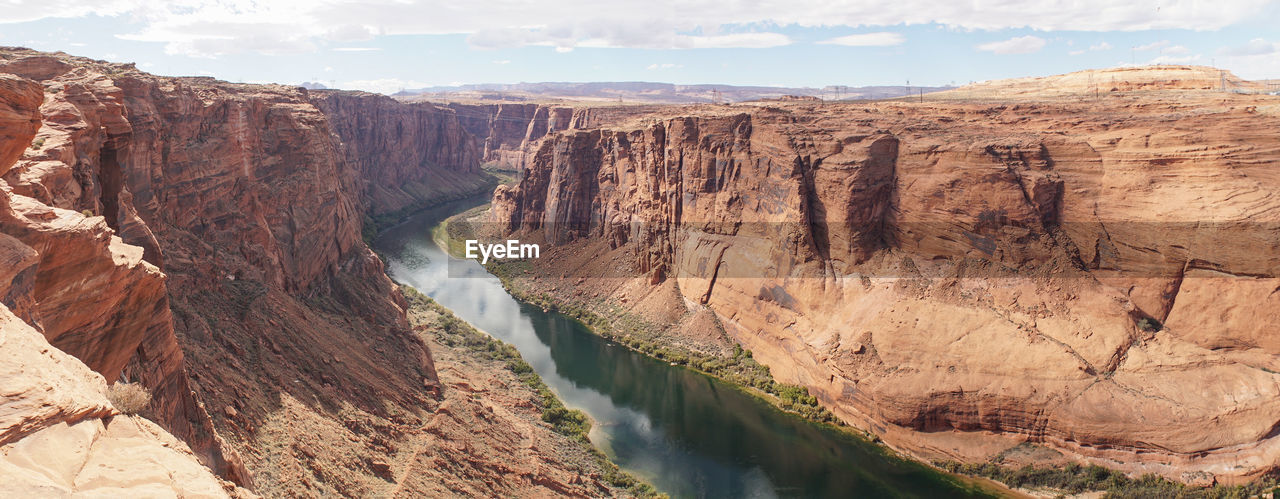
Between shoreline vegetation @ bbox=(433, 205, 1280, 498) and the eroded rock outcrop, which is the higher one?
the eroded rock outcrop

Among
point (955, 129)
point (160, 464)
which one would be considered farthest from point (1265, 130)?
point (160, 464)

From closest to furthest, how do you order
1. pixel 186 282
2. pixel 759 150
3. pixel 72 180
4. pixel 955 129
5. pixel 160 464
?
1. pixel 160 464
2. pixel 72 180
3. pixel 186 282
4. pixel 955 129
5. pixel 759 150

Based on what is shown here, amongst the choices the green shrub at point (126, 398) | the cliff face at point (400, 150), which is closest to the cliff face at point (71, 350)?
the green shrub at point (126, 398)

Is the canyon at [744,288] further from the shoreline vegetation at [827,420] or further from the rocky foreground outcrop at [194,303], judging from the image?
the shoreline vegetation at [827,420]

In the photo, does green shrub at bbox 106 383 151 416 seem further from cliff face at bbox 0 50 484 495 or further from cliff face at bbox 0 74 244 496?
cliff face at bbox 0 50 484 495

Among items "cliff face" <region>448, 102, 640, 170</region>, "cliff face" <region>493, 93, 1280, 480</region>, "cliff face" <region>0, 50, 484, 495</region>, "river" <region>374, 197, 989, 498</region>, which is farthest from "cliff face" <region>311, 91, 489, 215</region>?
"cliff face" <region>493, 93, 1280, 480</region>

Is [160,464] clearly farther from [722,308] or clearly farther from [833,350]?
[722,308]
